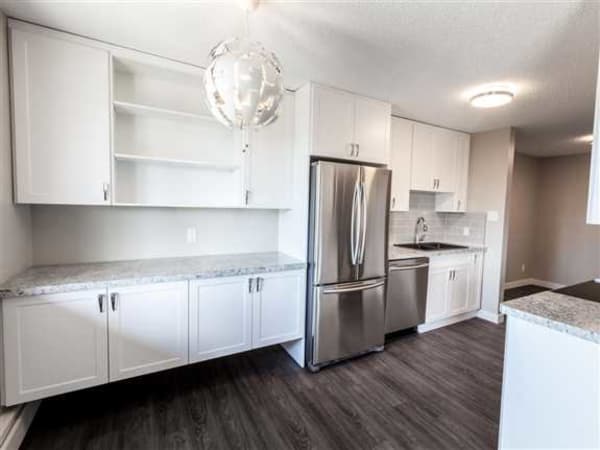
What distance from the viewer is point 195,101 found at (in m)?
2.47

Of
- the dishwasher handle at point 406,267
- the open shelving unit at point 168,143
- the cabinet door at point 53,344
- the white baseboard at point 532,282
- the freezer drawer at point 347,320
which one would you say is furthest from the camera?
the white baseboard at point 532,282

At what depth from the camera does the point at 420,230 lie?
4016mm

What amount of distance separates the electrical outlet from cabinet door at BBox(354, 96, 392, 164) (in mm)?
1692

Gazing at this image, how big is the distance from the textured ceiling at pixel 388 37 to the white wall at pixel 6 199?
1.05ft

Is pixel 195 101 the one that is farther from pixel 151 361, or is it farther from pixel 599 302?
pixel 599 302

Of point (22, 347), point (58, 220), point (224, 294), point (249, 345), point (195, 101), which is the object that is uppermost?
point (195, 101)

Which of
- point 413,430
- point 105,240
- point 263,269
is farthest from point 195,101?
point 413,430

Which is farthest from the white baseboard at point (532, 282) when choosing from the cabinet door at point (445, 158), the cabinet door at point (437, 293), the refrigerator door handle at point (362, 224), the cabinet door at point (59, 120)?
the cabinet door at point (59, 120)

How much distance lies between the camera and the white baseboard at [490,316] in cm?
361

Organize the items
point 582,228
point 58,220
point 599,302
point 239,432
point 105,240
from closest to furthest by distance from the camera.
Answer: point 599,302 → point 239,432 → point 58,220 → point 105,240 → point 582,228

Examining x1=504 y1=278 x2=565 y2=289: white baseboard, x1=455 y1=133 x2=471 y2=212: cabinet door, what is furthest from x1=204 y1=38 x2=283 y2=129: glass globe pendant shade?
x1=504 y1=278 x2=565 y2=289: white baseboard

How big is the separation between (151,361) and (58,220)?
1.27 metres

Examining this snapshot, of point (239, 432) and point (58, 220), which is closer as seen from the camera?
point (239, 432)

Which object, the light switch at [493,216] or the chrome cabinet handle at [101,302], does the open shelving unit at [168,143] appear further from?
the light switch at [493,216]
